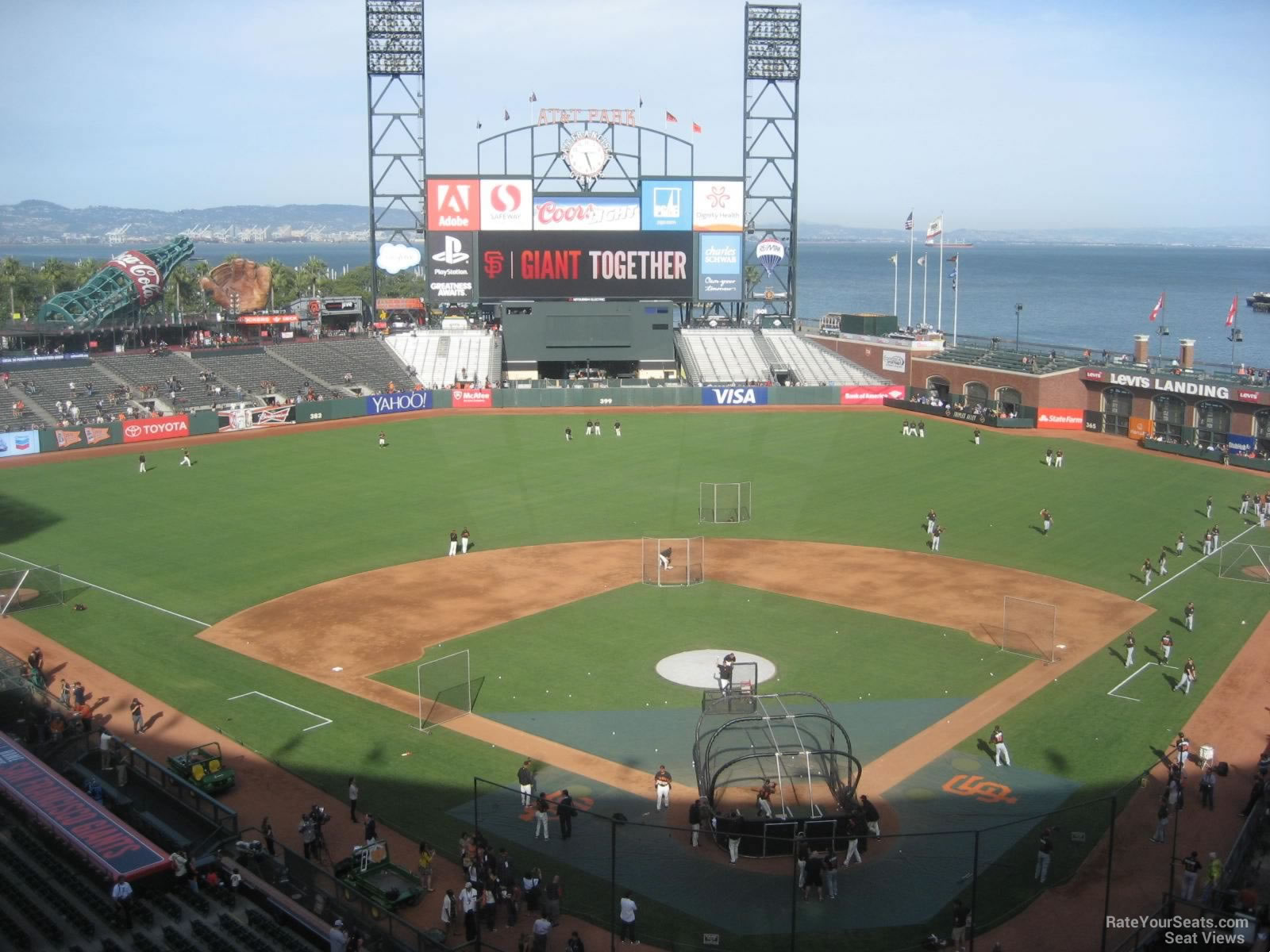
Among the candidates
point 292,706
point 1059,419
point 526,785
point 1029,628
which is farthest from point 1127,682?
point 1059,419

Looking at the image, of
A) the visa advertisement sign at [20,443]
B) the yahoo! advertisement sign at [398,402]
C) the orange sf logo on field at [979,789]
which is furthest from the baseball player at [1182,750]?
the yahoo! advertisement sign at [398,402]

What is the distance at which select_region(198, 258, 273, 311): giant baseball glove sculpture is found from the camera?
285ft

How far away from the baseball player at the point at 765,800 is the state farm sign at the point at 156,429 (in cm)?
5546

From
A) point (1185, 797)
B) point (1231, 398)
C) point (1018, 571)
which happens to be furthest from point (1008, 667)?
point (1231, 398)

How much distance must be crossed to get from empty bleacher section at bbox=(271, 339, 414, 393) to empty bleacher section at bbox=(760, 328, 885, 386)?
2951cm

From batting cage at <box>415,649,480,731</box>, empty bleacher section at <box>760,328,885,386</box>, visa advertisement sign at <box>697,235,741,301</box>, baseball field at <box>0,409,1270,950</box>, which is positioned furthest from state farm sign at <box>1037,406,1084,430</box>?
batting cage at <box>415,649,480,731</box>

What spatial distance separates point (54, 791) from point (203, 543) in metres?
23.7

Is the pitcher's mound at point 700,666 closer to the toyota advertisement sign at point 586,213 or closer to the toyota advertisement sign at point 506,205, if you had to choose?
the toyota advertisement sign at point 586,213

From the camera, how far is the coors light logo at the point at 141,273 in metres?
78.0

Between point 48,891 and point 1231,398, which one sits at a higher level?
point 1231,398

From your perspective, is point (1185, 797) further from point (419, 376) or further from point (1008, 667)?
point (419, 376)

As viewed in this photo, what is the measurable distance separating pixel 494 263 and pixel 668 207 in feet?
45.7

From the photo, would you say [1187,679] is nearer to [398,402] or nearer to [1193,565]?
[1193,565]

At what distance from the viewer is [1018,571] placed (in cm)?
4144
